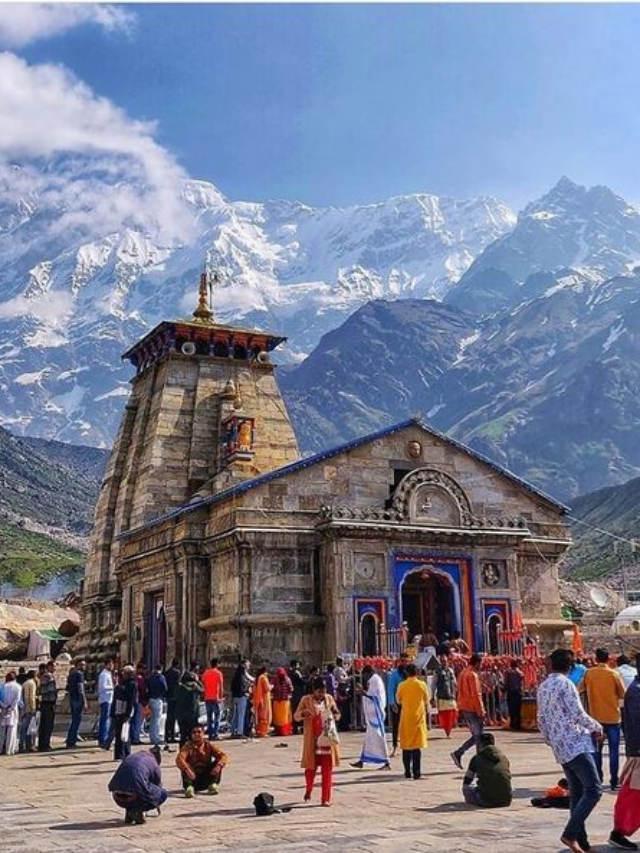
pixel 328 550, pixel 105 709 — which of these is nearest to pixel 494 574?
pixel 328 550

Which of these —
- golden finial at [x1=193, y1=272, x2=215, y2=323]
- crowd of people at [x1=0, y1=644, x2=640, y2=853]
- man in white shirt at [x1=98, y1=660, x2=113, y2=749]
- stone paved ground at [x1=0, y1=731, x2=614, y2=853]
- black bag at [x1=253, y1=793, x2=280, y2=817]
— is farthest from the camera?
golden finial at [x1=193, y1=272, x2=215, y2=323]

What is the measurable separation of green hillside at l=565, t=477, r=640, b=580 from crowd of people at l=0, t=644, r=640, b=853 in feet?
249

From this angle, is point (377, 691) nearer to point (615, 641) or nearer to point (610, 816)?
point (610, 816)

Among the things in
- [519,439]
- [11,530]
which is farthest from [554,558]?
[519,439]

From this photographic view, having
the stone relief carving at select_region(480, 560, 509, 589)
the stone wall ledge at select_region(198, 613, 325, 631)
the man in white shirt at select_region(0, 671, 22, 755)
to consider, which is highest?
the stone relief carving at select_region(480, 560, 509, 589)

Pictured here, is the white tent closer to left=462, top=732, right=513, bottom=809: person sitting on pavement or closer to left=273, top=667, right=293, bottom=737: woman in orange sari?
left=273, top=667, right=293, bottom=737: woman in orange sari

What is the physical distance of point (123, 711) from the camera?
17766 mm

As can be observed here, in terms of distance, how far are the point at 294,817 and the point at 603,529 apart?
9993cm

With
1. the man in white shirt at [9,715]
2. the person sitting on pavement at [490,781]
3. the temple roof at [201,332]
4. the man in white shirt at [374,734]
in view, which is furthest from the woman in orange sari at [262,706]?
the temple roof at [201,332]

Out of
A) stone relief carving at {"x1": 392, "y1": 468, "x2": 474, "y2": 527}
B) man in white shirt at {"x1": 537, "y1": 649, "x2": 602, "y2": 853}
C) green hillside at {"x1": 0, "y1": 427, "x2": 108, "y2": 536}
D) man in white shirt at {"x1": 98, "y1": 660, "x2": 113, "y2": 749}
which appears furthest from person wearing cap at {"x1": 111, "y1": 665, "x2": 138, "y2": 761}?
green hillside at {"x1": 0, "y1": 427, "x2": 108, "y2": 536}

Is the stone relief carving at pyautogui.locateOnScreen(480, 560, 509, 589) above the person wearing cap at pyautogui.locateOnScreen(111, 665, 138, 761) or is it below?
above

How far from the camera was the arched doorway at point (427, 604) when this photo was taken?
86.7 feet

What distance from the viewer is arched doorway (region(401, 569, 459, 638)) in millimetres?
26438

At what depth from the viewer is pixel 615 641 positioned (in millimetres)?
46156
